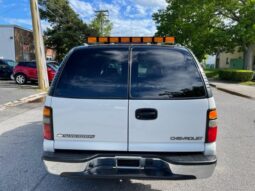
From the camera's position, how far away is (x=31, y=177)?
3.85 metres

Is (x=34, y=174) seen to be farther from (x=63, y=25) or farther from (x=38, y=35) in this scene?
(x=63, y=25)

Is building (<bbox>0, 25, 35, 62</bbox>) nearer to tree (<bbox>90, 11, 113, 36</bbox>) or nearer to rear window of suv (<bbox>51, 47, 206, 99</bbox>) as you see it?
tree (<bbox>90, 11, 113, 36</bbox>)

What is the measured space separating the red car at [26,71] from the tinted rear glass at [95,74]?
1452cm

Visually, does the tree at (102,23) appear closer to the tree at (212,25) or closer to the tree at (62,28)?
the tree at (62,28)

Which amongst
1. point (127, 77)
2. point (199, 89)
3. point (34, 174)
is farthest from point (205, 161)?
point (34, 174)

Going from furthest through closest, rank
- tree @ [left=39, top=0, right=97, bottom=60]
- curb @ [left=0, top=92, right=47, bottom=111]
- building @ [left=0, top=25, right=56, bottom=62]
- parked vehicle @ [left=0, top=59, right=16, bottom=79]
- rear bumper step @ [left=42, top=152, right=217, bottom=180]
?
tree @ [left=39, top=0, right=97, bottom=60] < building @ [left=0, top=25, right=56, bottom=62] < parked vehicle @ [left=0, top=59, right=16, bottom=79] < curb @ [left=0, top=92, right=47, bottom=111] < rear bumper step @ [left=42, top=152, right=217, bottom=180]

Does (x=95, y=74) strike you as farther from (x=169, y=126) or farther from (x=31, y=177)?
(x=31, y=177)

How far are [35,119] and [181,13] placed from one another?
2144 centimetres

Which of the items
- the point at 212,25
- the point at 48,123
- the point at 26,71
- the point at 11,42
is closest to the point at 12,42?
the point at 11,42

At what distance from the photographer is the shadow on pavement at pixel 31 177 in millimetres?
3584

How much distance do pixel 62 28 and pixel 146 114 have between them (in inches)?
1596

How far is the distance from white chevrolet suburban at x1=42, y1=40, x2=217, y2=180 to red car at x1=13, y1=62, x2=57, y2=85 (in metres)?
14.7

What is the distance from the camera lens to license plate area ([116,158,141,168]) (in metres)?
2.93

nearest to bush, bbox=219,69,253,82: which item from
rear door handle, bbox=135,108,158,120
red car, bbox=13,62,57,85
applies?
red car, bbox=13,62,57,85
